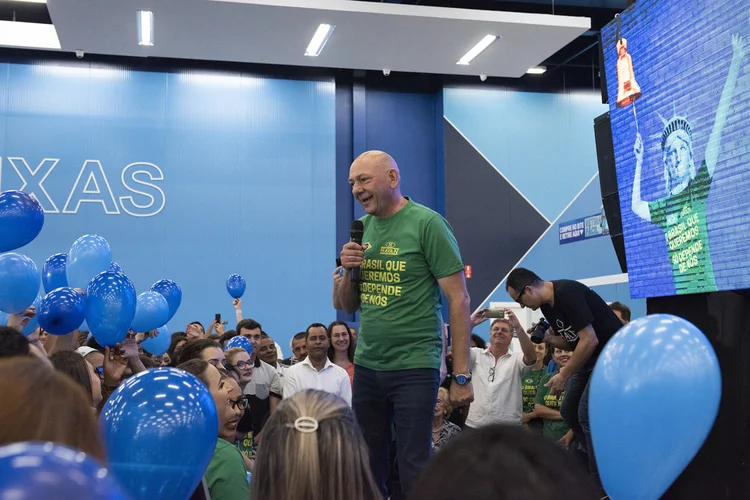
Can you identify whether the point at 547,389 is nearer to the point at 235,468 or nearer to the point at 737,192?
the point at 737,192

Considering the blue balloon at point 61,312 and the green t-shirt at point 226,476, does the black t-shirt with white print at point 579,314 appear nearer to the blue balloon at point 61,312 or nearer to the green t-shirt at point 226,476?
the green t-shirt at point 226,476

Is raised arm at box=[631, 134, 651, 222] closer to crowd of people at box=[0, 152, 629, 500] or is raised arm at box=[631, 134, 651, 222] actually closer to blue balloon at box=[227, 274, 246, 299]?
crowd of people at box=[0, 152, 629, 500]

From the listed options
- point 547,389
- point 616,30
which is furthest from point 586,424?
point 616,30

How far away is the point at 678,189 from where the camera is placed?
340 centimetres

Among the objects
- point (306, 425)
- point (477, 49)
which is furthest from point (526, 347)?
point (477, 49)

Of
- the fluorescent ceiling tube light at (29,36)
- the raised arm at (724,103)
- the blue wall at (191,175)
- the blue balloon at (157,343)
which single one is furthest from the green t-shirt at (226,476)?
the fluorescent ceiling tube light at (29,36)

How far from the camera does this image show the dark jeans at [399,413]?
272 centimetres

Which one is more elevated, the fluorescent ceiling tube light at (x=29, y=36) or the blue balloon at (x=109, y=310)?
the fluorescent ceiling tube light at (x=29, y=36)

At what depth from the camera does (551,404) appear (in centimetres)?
543

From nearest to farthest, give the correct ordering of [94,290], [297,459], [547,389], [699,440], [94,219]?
1. [297,459]
2. [699,440]
3. [94,290]
4. [547,389]
5. [94,219]

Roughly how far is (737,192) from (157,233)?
27.9 feet

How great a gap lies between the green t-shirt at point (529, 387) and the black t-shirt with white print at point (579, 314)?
1700 millimetres

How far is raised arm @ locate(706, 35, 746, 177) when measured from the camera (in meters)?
2.97

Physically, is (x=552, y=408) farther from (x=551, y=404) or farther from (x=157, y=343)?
(x=157, y=343)
